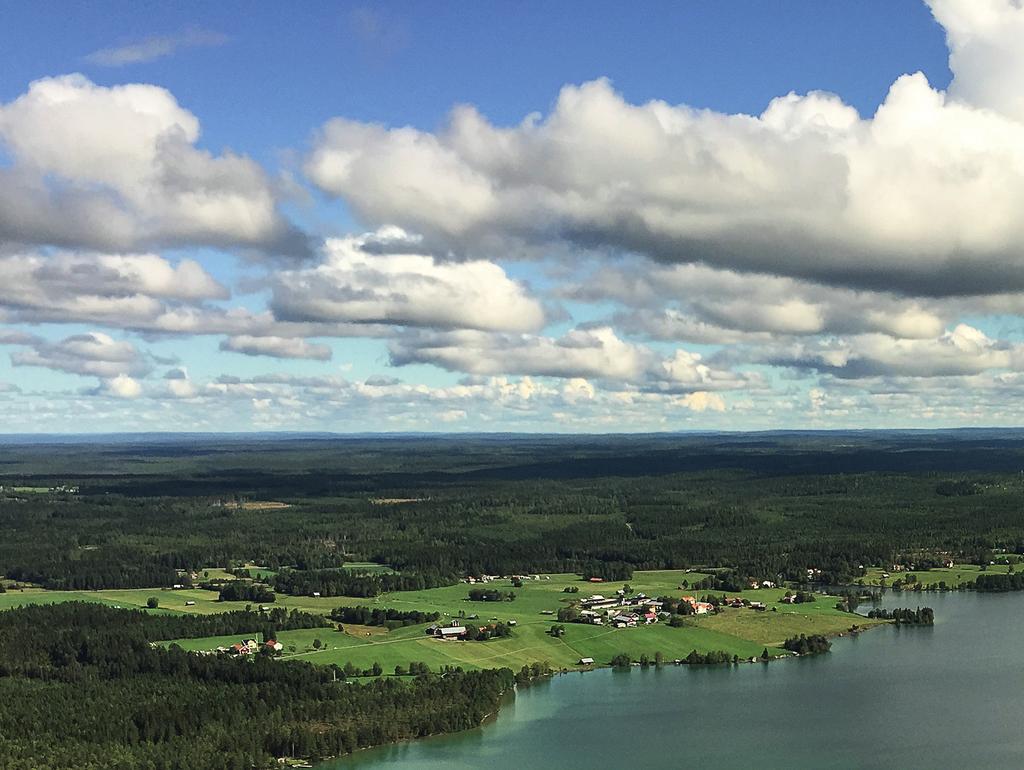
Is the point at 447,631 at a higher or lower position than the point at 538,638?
higher

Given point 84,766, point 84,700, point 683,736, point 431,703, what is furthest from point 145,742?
point 683,736

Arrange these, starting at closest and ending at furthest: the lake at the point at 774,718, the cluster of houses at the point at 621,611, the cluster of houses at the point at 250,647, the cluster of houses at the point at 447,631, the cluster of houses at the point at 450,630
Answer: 1. the lake at the point at 774,718
2. the cluster of houses at the point at 250,647
3. the cluster of houses at the point at 447,631
4. the cluster of houses at the point at 450,630
5. the cluster of houses at the point at 621,611

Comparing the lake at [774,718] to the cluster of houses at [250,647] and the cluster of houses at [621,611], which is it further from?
the cluster of houses at [250,647]

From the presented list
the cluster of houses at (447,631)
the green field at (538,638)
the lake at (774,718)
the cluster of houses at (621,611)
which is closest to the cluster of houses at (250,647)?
the green field at (538,638)

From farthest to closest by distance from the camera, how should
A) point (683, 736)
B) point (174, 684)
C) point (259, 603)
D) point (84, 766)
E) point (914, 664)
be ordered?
1. point (259, 603)
2. point (914, 664)
3. point (174, 684)
4. point (683, 736)
5. point (84, 766)

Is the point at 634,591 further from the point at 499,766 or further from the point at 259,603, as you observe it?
the point at 499,766

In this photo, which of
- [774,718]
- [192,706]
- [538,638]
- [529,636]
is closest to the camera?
[192,706]

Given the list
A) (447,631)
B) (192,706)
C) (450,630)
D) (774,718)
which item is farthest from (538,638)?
(192,706)

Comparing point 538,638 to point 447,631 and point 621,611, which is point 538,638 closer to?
point 447,631
